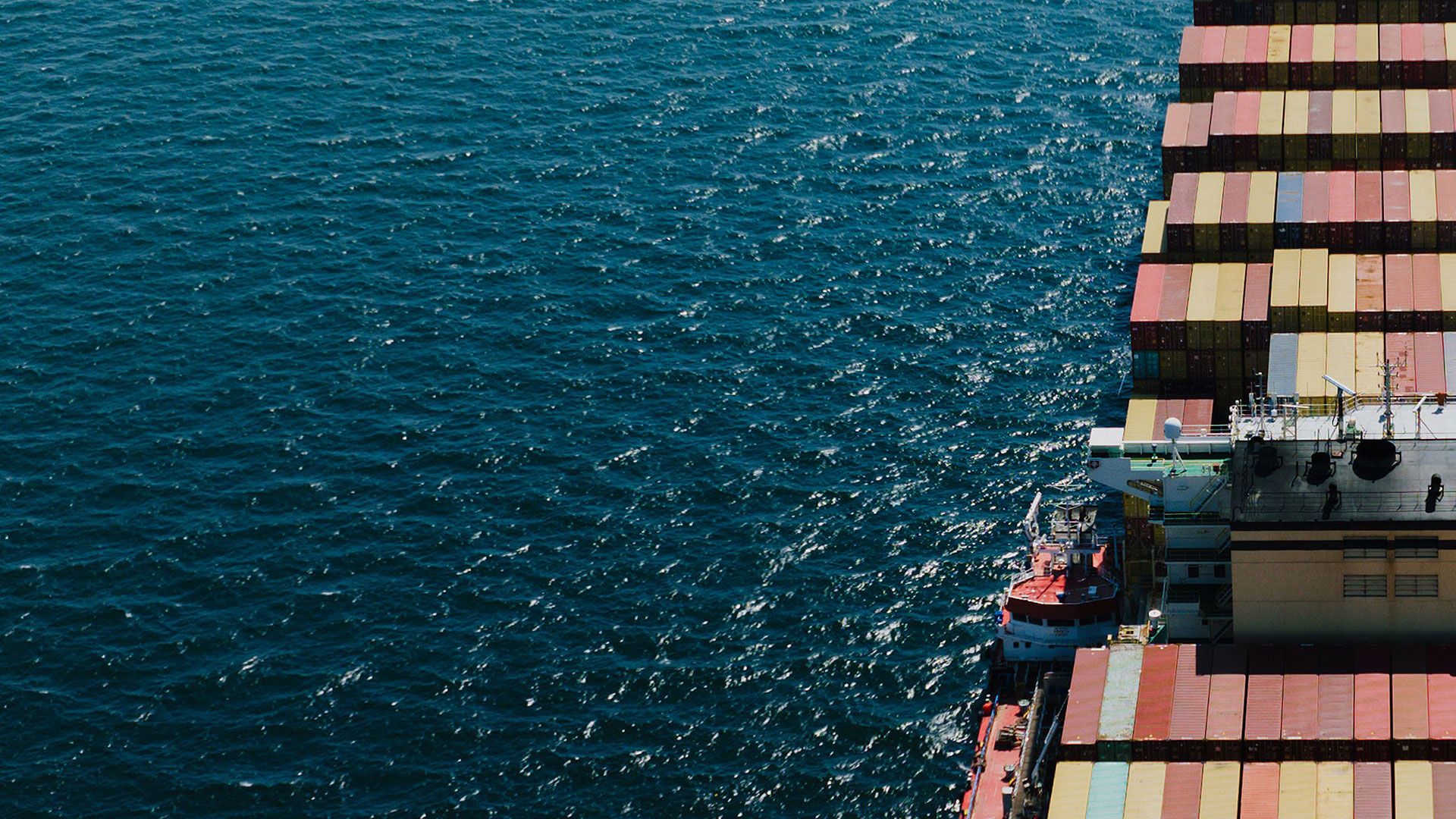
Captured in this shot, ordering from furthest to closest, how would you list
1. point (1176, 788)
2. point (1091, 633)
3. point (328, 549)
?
point (328, 549) → point (1091, 633) → point (1176, 788)

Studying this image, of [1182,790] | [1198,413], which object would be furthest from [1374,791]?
[1198,413]

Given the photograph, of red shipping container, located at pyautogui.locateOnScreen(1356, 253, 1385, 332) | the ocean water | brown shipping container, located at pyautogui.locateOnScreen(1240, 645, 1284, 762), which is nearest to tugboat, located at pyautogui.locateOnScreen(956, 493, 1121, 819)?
the ocean water

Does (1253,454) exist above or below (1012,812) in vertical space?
above

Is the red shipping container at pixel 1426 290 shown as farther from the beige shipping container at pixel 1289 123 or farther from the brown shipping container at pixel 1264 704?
the brown shipping container at pixel 1264 704

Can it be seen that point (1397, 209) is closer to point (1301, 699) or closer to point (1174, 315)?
point (1174, 315)

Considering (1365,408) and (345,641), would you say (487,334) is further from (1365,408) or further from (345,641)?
(1365,408)

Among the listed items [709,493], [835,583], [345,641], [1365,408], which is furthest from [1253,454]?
[345,641]

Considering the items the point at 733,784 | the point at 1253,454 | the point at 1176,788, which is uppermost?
the point at 1253,454
